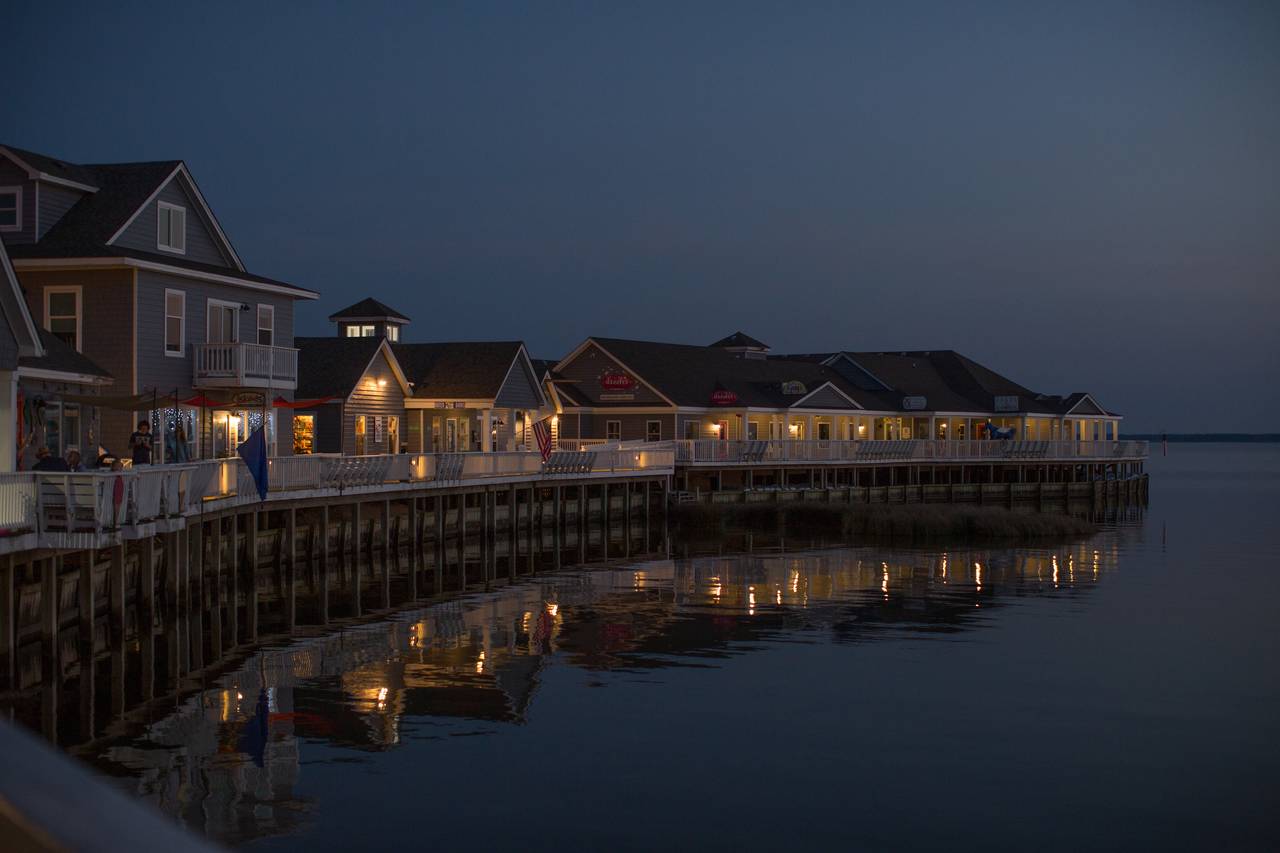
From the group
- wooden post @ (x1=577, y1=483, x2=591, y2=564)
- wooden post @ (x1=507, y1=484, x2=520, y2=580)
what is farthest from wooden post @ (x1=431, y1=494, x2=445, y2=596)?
wooden post @ (x1=577, y1=483, x2=591, y2=564)

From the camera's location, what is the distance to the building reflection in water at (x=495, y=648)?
1766 centimetres

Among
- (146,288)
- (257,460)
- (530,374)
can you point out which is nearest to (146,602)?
(257,460)

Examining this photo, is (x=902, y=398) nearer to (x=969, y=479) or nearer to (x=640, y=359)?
(x=969, y=479)

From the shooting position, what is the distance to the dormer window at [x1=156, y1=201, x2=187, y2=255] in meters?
36.4

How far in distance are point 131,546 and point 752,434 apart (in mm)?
46358

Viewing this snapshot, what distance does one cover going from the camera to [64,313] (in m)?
34.8

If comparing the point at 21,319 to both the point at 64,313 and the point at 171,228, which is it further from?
the point at 171,228

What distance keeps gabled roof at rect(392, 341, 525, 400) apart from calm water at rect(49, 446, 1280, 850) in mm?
21048

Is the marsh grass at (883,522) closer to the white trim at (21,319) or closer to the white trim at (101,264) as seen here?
the white trim at (101,264)

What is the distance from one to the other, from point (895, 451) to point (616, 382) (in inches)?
578

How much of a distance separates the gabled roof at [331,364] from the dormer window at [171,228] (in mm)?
10739

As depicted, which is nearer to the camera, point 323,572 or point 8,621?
point 8,621

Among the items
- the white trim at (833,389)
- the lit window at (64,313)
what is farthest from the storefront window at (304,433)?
the white trim at (833,389)

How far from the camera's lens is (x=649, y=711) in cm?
2177
